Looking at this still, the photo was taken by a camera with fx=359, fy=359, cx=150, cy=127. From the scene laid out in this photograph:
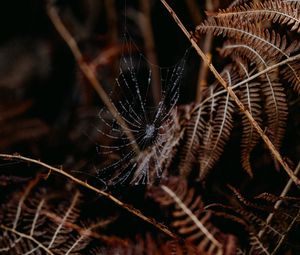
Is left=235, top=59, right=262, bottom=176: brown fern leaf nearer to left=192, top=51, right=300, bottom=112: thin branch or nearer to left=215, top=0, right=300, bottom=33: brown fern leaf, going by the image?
left=192, top=51, right=300, bottom=112: thin branch

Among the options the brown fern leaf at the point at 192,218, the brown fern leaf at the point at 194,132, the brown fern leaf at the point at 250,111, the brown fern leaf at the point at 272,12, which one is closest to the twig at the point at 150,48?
the brown fern leaf at the point at 194,132

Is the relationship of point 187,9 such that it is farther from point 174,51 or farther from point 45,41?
point 45,41

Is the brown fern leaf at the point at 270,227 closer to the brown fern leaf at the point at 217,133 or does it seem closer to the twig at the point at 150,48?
the brown fern leaf at the point at 217,133

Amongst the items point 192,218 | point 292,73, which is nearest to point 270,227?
point 192,218

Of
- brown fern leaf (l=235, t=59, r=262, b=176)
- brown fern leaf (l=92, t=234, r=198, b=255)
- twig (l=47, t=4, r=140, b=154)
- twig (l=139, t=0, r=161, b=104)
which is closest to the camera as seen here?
brown fern leaf (l=92, t=234, r=198, b=255)

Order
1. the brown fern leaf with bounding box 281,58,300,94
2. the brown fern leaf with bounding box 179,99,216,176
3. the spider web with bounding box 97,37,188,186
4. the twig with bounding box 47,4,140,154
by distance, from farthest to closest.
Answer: the twig with bounding box 47,4,140,154, the spider web with bounding box 97,37,188,186, the brown fern leaf with bounding box 179,99,216,176, the brown fern leaf with bounding box 281,58,300,94

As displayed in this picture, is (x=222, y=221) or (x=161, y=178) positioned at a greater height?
(x=161, y=178)

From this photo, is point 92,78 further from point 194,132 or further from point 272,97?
point 272,97

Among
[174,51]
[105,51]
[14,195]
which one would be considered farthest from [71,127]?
[14,195]

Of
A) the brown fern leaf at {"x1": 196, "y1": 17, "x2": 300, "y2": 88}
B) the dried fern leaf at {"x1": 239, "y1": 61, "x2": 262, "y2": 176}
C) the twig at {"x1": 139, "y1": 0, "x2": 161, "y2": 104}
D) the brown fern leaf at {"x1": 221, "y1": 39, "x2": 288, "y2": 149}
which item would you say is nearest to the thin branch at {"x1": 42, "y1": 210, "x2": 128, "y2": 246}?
the dried fern leaf at {"x1": 239, "y1": 61, "x2": 262, "y2": 176}

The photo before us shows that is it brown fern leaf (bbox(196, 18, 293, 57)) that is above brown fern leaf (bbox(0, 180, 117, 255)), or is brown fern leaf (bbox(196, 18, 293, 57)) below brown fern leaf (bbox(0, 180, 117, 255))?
above
